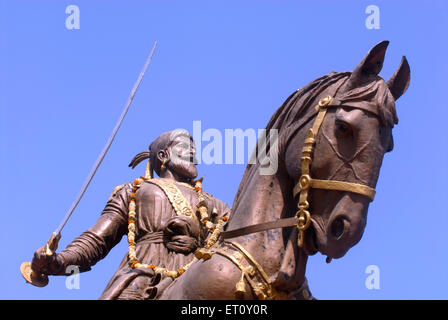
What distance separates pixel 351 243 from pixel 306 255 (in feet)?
1.25

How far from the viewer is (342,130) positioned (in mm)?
5922

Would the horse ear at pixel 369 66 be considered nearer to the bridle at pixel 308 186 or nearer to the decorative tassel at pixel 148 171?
the bridle at pixel 308 186

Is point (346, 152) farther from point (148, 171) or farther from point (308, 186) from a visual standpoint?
point (148, 171)

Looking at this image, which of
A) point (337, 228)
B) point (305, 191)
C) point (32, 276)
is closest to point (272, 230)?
point (305, 191)

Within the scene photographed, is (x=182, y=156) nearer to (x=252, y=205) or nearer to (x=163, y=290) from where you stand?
(x=163, y=290)

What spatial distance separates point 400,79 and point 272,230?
59.9 inches

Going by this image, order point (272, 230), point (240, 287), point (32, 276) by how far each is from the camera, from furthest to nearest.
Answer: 1. point (32, 276)
2. point (272, 230)
3. point (240, 287)

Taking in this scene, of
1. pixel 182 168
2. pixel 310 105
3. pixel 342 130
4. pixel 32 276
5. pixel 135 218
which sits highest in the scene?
pixel 182 168

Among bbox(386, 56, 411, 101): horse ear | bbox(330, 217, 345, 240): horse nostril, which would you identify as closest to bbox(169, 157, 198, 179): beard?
bbox(386, 56, 411, 101): horse ear

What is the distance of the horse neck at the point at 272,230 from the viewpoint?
584cm

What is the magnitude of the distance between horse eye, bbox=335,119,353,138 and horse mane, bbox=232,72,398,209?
0.64 ft

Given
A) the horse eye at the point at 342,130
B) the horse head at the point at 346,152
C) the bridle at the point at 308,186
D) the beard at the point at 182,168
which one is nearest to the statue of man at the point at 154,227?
the beard at the point at 182,168

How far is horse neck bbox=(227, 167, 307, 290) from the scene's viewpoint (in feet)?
19.2

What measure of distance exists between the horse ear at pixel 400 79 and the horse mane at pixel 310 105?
154mm
